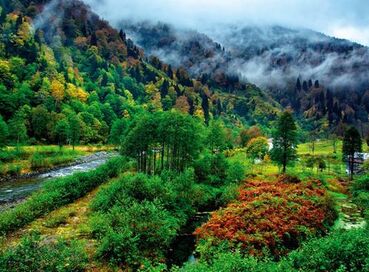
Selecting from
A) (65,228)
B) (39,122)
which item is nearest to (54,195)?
(65,228)

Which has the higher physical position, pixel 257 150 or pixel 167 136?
pixel 167 136

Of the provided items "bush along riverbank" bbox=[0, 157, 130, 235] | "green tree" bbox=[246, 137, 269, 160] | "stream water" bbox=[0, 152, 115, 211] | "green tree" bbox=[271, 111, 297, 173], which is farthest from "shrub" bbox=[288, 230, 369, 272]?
"green tree" bbox=[246, 137, 269, 160]

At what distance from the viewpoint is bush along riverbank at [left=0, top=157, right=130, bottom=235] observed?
4572cm

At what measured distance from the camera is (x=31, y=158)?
329ft

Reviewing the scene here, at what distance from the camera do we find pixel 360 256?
27.2 m

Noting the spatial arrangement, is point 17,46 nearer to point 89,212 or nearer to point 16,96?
point 16,96

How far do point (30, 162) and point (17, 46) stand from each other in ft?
396

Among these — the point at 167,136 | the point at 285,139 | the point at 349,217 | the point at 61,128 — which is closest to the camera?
the point at 349,217

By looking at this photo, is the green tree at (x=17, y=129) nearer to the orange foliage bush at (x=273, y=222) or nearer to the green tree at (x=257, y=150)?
the green tree at (x=257, y=150)

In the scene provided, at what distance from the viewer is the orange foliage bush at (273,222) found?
41750 millimetres

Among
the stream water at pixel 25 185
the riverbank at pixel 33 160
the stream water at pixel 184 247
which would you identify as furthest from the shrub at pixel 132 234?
the riverbank at pixel 33 160

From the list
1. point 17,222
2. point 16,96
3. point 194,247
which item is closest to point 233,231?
point 194,247

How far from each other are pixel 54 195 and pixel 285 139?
6378cm

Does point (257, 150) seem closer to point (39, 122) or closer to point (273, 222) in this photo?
point (39, 122)
